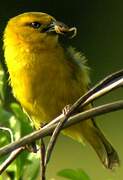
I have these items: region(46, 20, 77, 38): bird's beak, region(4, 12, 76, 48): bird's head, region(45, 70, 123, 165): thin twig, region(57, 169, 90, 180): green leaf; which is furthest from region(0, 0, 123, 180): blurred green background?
region(45, 70, 123, 165): thin twig

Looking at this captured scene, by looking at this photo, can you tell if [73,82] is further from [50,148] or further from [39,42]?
[50,148]

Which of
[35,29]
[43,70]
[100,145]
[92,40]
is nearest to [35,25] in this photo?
[35,29]

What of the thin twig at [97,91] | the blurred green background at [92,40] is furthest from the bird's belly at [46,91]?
the blurred green background at [92,40]

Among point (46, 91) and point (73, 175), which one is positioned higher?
point (73, 175)

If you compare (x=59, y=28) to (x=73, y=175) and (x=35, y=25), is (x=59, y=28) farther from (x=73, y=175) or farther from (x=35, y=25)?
(x=73, y=175)

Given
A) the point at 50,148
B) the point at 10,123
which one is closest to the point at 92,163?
the point at 10,123

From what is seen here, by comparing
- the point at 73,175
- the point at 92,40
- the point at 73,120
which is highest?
the point at 73,120

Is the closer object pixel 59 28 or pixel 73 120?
pixel 73 120

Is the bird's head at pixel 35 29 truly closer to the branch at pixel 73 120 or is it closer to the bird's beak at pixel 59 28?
the bird's beak at pixel 59 28
